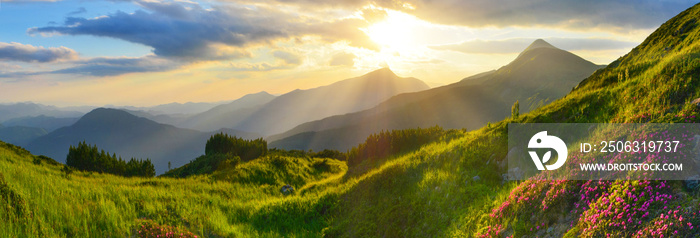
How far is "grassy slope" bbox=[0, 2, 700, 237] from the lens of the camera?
641 centimetres

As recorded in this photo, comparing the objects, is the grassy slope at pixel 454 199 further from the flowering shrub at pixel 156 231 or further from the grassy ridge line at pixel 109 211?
the flowering shrub at pixel 156 231

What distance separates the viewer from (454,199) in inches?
376

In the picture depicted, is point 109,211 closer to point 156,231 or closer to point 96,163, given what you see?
point 156,231

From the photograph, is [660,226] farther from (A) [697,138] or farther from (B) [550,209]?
(A) [697,138]

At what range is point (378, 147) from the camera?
64.8 ft

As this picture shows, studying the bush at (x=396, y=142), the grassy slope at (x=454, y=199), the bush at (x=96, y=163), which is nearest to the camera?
the grassy slope at (x=454, y=199)

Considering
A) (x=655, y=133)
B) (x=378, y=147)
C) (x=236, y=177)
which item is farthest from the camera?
(x=236, y=177)

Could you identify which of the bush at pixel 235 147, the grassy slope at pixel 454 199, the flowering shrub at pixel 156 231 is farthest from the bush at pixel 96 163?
the flowering shrub at pixel 156 231

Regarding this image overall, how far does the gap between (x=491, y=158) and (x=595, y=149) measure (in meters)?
3.32

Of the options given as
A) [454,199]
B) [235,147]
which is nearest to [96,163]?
[235,147]

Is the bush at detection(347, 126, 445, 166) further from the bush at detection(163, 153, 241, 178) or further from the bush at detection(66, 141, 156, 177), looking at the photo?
the bush at detection(66, 141, 156, 177)

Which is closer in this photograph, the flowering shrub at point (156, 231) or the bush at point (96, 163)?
the flowering shrub at point (156, 231)

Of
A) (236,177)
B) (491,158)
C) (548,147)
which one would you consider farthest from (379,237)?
(236,177)

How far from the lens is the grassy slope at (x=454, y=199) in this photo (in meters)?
6.41
